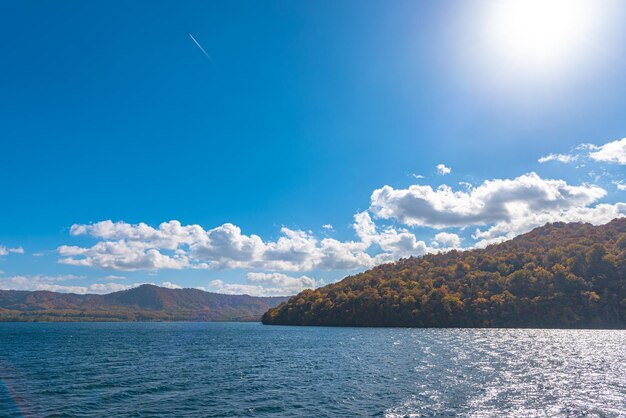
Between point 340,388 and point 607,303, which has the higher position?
point 607,303

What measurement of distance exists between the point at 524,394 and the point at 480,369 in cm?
2109

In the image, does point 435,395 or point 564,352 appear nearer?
point 435,395

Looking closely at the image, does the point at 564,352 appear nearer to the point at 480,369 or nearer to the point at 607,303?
the point at 480,369

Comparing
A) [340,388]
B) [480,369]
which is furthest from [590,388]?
[340,388]

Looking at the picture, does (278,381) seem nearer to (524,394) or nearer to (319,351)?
(524,394)

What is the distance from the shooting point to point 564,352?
323 feet

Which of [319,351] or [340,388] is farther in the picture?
[319,351]

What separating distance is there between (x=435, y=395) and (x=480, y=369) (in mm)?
25473

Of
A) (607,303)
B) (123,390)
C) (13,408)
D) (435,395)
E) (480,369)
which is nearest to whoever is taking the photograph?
(13,408)

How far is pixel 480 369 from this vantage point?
7269 cm

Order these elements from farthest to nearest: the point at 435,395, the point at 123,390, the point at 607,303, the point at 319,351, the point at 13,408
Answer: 1. the point at 607,303
2. the point at 319,351
3. the point at 123,390
4. the point at 435,395
5. the point at 13,408

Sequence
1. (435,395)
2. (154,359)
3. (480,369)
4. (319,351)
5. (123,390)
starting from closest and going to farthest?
1. (435,395)
2. (123,390)
3. (480,369)
4. (154,359)
5. (319,351)

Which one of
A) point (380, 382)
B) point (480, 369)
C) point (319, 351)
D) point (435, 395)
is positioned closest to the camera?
point (435, 395)

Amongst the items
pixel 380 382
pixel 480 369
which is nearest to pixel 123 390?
pixel 380 382
